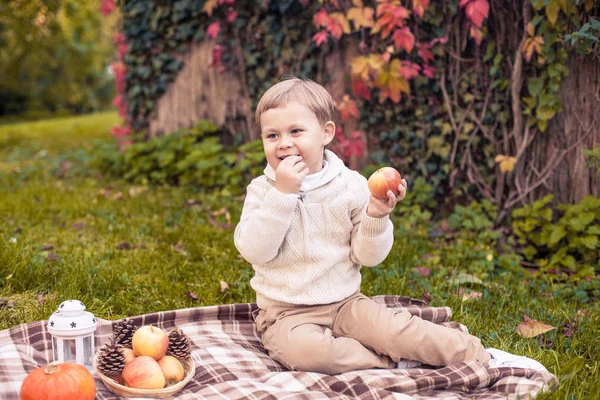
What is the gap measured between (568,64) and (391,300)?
6.75 ft

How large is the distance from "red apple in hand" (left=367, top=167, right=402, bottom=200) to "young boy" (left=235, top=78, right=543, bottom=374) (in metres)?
0.04

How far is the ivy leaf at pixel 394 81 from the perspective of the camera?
15.4 ft

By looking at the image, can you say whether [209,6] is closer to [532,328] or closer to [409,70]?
[409,70]

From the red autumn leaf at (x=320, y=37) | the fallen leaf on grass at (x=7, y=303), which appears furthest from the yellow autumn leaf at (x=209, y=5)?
the fallen leaf on grass at (x=7, y=303)

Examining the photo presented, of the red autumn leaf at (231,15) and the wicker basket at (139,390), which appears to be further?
the red autumn leaf at (231,15)

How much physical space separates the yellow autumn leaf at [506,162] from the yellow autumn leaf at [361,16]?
4.35 ft

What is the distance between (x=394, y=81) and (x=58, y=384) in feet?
11.0

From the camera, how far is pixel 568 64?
4.11 m

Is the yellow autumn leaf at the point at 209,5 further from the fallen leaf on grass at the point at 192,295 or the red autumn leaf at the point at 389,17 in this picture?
the fallen leaf on grass at the point at 192,295

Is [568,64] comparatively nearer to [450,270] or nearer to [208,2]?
[450,270]

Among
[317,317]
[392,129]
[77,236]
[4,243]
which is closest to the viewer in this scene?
[317,317]

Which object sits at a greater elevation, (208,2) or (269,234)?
(208,2)

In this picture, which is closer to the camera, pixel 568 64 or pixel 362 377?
pixel 362 377

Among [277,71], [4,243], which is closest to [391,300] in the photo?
[4,243]
